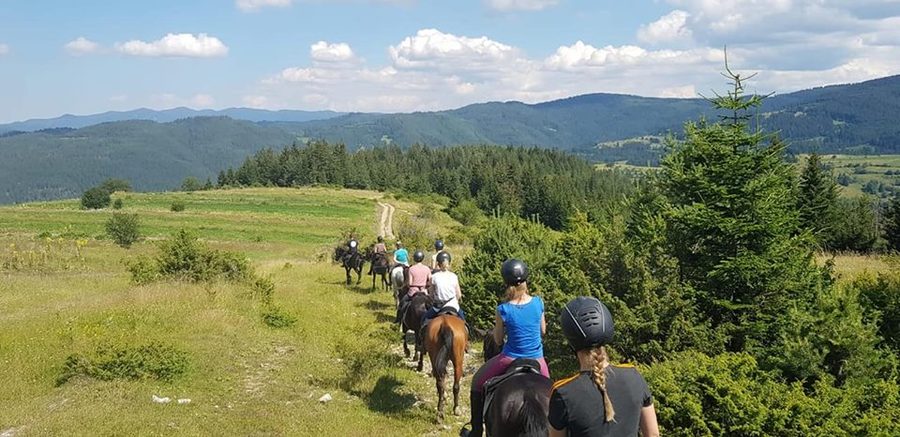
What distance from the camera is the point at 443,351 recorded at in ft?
36.1

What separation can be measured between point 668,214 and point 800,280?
259 cm

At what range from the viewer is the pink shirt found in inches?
608

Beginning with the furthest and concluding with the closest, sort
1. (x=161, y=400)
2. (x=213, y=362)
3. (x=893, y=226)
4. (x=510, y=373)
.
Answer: (x=893, y=226) < (x=213, y=362) < (x=161, y=400) < (x=510, y=373)

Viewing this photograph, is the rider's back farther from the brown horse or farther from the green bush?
the green bush

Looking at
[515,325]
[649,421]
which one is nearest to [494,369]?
[515,325]

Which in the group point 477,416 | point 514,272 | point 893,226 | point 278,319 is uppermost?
point 514,272

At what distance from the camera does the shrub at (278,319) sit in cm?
1745

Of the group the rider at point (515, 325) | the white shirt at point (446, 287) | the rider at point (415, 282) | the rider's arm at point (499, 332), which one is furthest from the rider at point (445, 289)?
the rider's arm at point (499, 332)

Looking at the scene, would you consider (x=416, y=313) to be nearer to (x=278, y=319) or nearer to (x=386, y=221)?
(x=278, y=319)

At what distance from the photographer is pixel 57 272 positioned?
28.1m

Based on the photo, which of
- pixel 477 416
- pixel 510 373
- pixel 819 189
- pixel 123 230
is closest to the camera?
pixel 510 373

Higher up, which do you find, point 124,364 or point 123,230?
point 124,364

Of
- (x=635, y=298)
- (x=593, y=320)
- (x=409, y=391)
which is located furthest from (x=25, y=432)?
(x=635, y=298)

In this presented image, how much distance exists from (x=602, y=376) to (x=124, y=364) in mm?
11348
